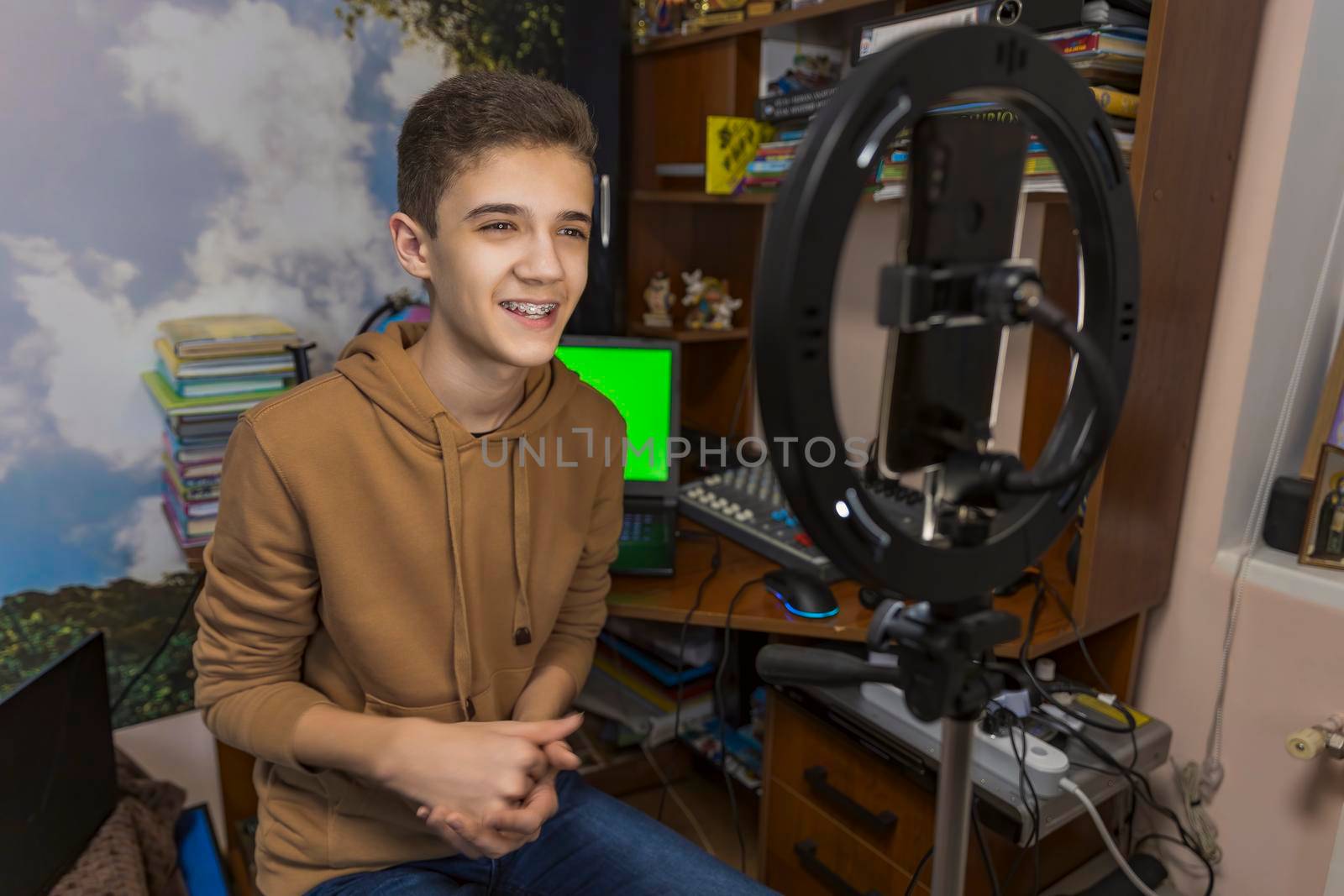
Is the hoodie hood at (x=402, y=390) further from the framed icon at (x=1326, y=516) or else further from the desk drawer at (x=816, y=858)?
the framed icon at (x=1326, y=516)

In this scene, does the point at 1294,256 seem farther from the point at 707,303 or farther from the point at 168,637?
the point at 168,637

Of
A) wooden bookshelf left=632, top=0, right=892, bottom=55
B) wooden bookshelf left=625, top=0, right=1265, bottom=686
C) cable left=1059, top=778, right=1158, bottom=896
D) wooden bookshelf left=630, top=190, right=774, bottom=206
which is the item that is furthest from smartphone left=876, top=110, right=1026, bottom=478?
wooden bookshelf left=630, top=190, right=774, bottom=206

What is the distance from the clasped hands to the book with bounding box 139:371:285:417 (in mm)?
829

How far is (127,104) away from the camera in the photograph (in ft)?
4.80

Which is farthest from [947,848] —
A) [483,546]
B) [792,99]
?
[792,99]

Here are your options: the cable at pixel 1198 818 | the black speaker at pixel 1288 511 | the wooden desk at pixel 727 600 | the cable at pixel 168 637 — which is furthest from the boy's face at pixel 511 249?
the cable at pixel 1198 818

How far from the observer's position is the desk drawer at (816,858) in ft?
4.51

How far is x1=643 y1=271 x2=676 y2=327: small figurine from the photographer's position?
2.04m

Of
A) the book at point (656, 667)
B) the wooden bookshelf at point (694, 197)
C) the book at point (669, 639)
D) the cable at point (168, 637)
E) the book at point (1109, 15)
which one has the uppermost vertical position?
the book at point (1109, 15)

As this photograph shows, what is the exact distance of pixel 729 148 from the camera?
180 centimetres

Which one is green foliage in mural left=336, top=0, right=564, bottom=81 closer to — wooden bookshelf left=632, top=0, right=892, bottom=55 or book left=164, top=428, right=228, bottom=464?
wooden bookshelf left=632, top=0, right=892, bottom=55

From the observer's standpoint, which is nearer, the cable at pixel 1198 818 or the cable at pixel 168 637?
the cable at pixel 1198 818

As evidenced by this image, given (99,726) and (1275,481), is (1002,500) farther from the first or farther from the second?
(99,726)

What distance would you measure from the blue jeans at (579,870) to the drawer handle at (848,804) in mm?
357
